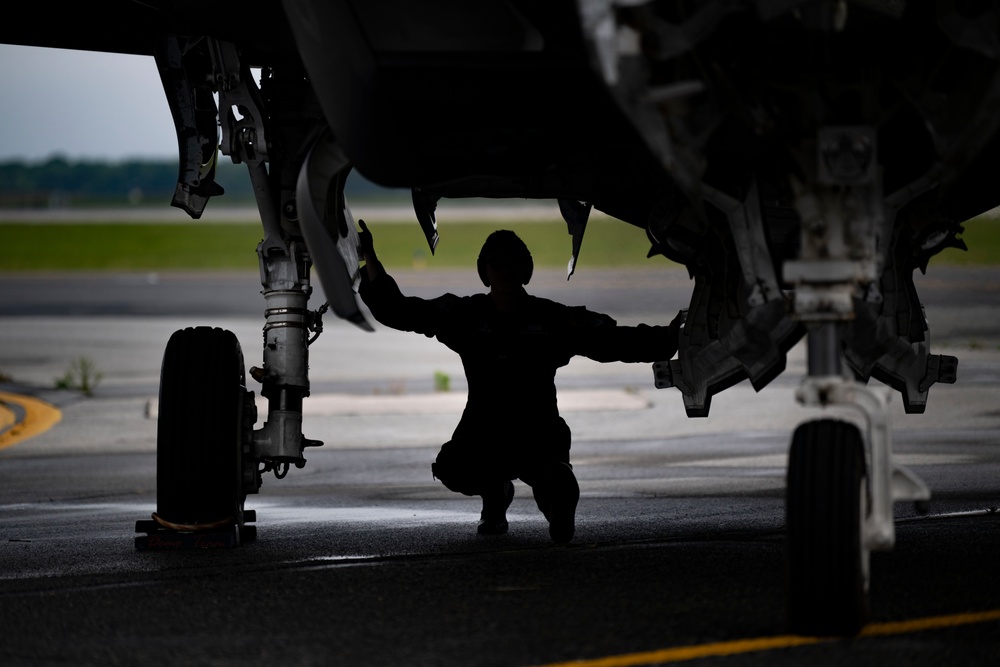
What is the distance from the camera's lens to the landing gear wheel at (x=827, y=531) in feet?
15.0

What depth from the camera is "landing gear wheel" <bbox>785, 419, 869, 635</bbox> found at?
15.0 ft

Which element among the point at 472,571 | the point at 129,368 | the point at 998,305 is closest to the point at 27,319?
the point at 129,368

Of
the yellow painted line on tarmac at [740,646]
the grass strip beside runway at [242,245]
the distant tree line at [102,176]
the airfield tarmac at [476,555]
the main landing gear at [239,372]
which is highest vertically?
the distant tree line at [102,176]

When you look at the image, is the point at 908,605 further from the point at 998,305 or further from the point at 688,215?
the point at 998,305

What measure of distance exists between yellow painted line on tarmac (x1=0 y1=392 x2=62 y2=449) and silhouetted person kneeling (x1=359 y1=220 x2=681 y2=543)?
22.8 ft

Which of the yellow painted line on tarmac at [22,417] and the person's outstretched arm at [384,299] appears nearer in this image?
the person's outstretched arm at [384,299]

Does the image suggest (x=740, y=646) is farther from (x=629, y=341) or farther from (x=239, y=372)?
(x=239, y=372)

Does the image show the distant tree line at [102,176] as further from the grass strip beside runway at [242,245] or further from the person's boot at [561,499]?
the person's boot at [561,499]

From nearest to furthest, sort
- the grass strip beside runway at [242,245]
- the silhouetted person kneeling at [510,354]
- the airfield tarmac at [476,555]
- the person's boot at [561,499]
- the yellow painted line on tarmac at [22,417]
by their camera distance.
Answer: the airfield tarmac at [476,555], the person's boot at [561,499], the silhouetted person kneeling at [510,354], the yellow painted line on tarmac at [22,417], the grass strip beside runway at [242,245]

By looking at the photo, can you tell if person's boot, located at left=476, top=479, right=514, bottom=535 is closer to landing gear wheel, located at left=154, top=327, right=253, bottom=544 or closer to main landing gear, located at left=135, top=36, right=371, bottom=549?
main landing gear, located at left=135, top=36, right=371, bottom=549

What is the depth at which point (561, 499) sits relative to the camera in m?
6.86

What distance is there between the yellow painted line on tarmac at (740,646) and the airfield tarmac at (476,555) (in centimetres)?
1

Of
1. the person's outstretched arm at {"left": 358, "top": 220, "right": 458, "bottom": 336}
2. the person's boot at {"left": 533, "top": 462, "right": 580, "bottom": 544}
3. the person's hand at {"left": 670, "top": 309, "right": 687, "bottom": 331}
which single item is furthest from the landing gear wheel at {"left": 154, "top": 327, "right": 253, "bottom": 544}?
the person's hand at {"left": 670, "top": 309, "right": 687, "bottom": 331}

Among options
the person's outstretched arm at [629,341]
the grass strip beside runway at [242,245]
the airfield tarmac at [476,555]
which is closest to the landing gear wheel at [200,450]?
the airfield tarmac at [476,555]
